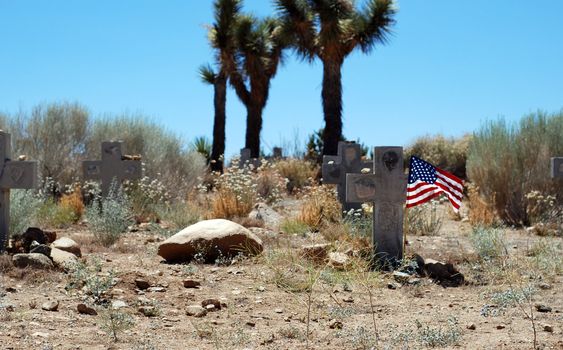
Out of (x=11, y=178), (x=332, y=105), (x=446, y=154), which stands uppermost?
(x=332, y=105)

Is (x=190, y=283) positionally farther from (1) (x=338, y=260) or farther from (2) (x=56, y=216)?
(2) (x=56, y=216)

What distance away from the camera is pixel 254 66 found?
3131 cm

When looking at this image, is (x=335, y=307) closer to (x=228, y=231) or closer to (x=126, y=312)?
(x=126, y=312)

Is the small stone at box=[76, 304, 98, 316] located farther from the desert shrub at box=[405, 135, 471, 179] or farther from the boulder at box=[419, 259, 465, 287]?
the desert shrub at box=[405, 135, 471, 179]

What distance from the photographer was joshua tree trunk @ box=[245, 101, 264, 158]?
102 feet

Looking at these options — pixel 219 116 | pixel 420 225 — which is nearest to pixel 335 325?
pixel 420 225

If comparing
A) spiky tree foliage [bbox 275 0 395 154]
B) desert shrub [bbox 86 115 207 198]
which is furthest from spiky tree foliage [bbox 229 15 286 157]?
desert shrub [bbox 86 115 207 198]

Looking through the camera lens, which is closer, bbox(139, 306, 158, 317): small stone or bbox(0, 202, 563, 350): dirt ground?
bbox(0, 202, 563, 350): dirt ground

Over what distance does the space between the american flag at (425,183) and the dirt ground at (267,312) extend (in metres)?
1.01

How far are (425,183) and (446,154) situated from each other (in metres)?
20.1

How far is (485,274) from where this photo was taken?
8602 mm

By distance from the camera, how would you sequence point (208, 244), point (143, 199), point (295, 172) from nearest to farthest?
point (208, 244)
point (143, 199)
point (295, 172)

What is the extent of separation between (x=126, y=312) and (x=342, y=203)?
784 cm

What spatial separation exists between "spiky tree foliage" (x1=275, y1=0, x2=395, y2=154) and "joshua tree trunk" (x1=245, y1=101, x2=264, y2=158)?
4710 millimetres
